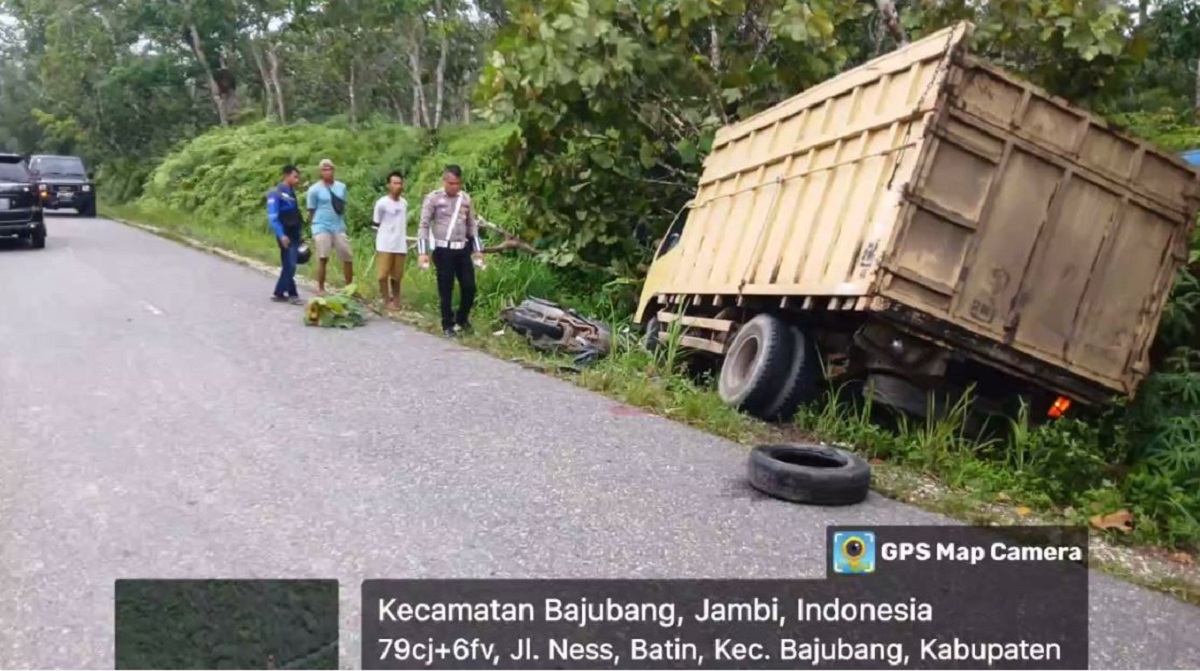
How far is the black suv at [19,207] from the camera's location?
1917 centimetres

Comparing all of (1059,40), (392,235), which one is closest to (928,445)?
(1059,40)

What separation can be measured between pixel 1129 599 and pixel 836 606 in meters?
1.42

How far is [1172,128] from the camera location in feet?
41.7

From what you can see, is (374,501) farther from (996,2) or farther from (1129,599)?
(996,2)

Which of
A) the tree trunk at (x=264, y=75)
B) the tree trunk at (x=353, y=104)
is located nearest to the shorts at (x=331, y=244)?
the tree trunk at (x=353, y=104)

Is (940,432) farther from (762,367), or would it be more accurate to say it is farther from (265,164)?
(265,164)

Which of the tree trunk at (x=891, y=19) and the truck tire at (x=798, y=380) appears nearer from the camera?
the truck tire at (x=798, y=380)

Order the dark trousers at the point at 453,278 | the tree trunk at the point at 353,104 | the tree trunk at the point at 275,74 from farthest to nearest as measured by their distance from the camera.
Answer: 1. the tree trunk at the point at 275,74
2. the tree trunk at the point at 353,104
3. the dark trousers at the point at 453,278

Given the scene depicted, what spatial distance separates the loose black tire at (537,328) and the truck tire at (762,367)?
2618 millimetres

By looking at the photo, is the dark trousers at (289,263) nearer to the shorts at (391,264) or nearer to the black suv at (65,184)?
the shorts at (391,264)

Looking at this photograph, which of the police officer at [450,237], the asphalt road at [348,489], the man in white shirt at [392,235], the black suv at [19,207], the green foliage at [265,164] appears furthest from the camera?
the green foliage at [265,164]

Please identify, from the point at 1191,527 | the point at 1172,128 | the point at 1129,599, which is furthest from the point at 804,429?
the point at 1172,128

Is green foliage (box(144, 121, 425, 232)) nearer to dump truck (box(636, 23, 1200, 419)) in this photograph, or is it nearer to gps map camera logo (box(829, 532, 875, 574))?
dump truck (box(636, 23, 1200, 419))

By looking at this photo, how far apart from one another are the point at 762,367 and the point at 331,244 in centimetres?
701
